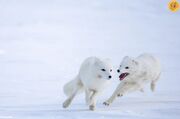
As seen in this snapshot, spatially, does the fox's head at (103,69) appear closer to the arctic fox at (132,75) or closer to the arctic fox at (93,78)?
the arctic fox at (93,78)

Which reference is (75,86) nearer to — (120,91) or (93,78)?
(93,78)

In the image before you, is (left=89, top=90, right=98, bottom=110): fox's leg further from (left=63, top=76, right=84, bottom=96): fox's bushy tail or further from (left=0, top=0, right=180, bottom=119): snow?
(left=63, top=76, right=84, bottom=96): fox's bushy tail

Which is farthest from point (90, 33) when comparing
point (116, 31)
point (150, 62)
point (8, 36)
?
point (150, 62)

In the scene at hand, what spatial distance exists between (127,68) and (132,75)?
207mm

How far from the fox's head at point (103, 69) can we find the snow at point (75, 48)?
476 mm

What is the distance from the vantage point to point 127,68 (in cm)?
951

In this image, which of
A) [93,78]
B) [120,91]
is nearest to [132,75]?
[120,91]

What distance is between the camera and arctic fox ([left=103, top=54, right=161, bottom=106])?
9500 millimetres

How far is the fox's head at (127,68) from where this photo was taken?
31.1ft

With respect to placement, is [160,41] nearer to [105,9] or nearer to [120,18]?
[120,18]

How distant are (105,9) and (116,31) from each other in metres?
8.40

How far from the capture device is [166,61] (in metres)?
17.2

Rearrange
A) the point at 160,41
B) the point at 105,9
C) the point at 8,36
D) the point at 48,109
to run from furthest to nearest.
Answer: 1. the point at 105,9
2. the point at 8,36
3. the point at 160,41
4. the point at 48,109

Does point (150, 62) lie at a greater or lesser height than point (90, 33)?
greater
